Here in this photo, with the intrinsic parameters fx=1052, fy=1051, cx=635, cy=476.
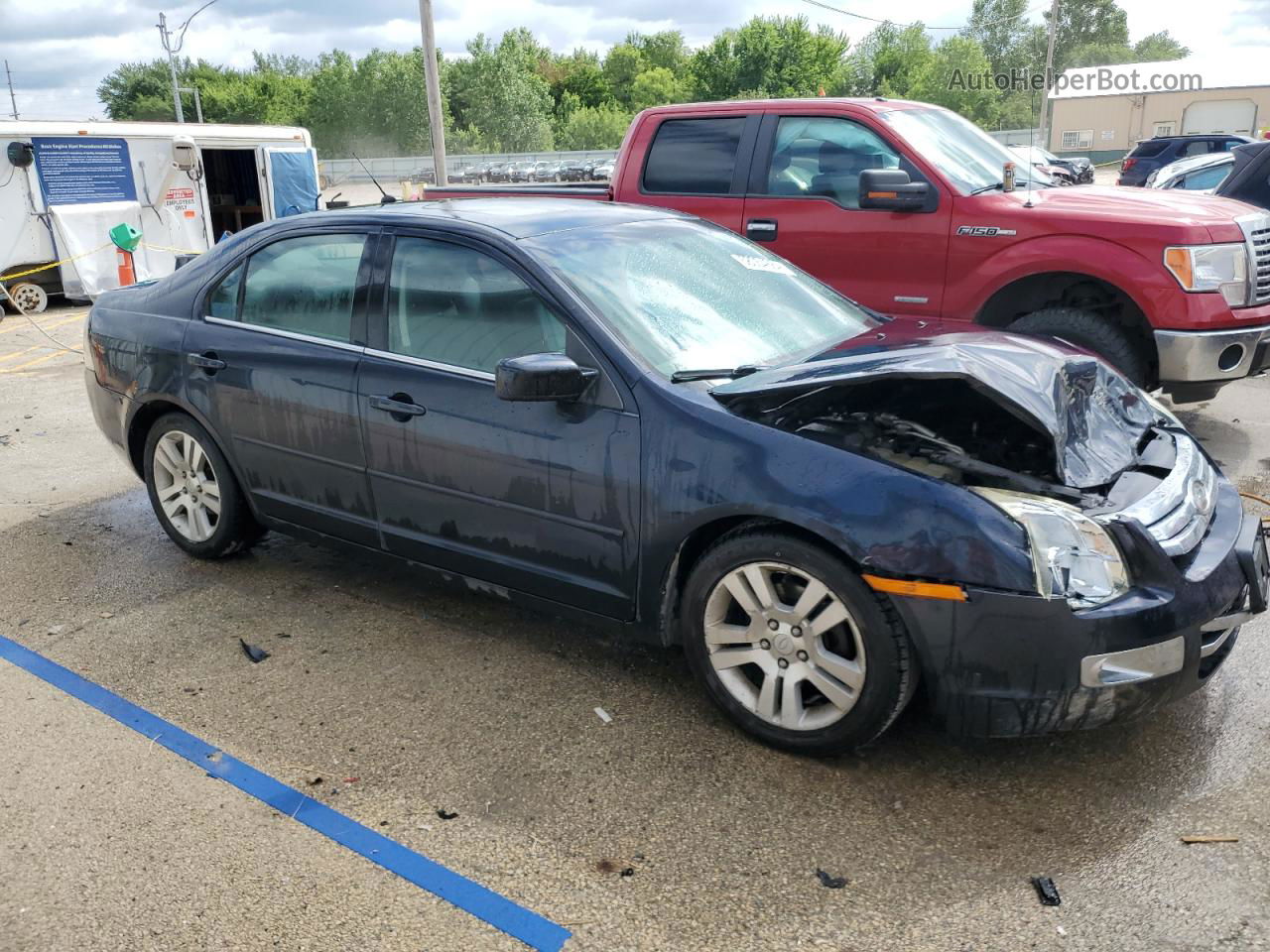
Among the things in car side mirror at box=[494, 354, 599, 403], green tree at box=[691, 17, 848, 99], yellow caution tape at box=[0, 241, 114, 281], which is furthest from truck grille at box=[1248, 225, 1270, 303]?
green tree at box=[691, 17, 848, 99]

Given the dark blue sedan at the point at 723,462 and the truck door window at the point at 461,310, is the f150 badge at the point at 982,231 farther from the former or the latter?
the truck door window at the point at 461,310

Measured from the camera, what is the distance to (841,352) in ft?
12.0

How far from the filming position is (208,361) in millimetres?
4387

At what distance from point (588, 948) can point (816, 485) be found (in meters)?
1.32

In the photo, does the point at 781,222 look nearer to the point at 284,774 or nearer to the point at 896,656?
the point at 896,656

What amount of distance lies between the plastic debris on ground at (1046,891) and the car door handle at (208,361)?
Result: 11.5 feet

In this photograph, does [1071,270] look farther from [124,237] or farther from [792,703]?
[124,237]

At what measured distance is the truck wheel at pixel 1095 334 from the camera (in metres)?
5.88

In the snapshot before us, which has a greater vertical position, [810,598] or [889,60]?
[889,60]

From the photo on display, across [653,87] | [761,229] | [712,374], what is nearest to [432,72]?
[761,229]

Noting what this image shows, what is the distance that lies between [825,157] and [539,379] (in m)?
4.01

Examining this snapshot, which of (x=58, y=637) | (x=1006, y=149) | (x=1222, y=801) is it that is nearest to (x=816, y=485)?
(x=1222, y=801)

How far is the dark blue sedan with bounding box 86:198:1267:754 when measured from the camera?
109 inches

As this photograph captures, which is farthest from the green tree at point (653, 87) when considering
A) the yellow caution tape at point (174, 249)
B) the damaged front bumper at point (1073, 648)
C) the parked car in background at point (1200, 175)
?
the damaged front bumper at point (1073, 648)
